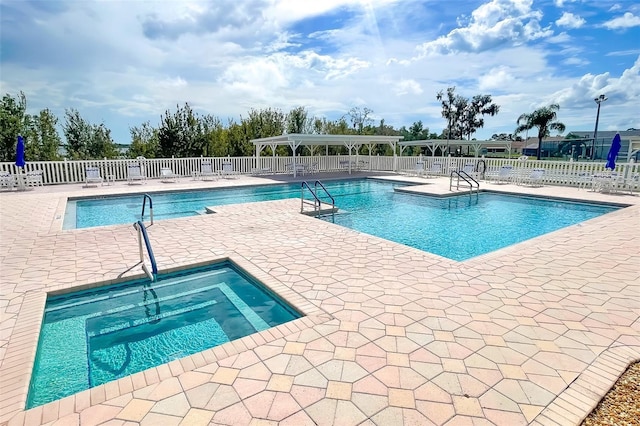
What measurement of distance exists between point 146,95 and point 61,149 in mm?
5232

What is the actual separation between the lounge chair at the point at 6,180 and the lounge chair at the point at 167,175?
4.88 metres

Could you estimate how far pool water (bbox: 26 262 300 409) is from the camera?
2830 millimetres

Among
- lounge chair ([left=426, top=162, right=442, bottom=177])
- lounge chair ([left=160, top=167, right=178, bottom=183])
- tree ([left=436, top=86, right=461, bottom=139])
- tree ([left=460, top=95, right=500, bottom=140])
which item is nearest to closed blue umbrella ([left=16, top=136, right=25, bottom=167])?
lounge chair ([left=160, top=167, right=178, bottom=183])

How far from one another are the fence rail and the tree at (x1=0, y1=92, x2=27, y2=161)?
2.69m

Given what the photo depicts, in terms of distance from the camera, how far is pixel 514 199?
1164cm

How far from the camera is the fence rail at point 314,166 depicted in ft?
43.0

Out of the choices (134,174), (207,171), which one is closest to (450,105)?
(207,171)

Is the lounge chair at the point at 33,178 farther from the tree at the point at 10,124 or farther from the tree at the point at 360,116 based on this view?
the tree at the point at 360,116

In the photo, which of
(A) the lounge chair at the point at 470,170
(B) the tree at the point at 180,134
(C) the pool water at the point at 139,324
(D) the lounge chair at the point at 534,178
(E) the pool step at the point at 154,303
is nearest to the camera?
(C) the pool water at the point at 139,324

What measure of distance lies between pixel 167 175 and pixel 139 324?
12.7m

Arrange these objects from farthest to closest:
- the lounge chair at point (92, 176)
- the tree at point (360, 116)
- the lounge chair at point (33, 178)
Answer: the tree at point (360, 116)
the lounge chair at point (92, 176)
the lounge chair at point (33, 178)

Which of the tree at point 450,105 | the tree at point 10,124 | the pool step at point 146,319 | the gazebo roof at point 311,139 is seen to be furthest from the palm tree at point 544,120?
the tree at point 10,124

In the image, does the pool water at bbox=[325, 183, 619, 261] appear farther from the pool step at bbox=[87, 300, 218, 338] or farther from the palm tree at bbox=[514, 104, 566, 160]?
the palm tree at bbox=[514, 104, 566, 160]

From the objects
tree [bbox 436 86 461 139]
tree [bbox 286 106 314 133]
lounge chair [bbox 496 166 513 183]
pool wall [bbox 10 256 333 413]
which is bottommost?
pool wall [bbox 10 256 333 413]
